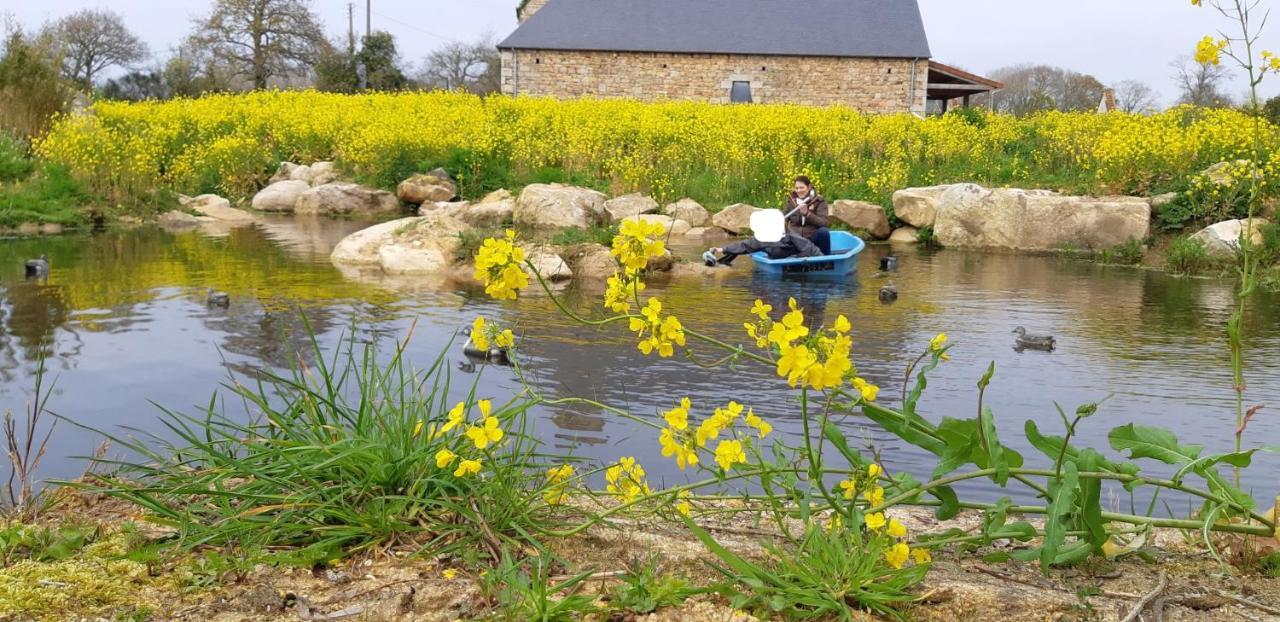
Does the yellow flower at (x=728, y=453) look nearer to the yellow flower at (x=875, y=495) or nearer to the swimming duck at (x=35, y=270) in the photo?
the yellow flower at (x=875, y=495)

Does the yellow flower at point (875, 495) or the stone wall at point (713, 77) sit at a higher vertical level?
the stone wall at point (713, 77)

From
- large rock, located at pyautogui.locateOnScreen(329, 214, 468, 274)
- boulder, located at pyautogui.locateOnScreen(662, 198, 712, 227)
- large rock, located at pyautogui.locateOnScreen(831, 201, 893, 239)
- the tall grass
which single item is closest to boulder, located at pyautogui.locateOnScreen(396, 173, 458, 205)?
boulder, located at pyautogui.locateOnScreen(662, 198, 712, 227)

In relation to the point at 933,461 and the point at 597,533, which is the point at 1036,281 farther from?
the point at 597,533

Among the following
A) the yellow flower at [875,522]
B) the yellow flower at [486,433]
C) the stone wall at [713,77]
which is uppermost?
the stone wall at [713,77]

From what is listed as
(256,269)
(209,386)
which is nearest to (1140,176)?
(256,269)

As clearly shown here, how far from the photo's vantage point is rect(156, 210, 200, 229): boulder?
1649 centimetres

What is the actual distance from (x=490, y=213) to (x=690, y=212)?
3.19m

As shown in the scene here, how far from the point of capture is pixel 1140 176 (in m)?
16.3

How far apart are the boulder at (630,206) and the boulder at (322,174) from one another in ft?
20.5

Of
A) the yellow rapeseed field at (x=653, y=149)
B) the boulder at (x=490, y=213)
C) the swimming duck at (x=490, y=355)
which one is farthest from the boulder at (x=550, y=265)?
the yellow rapeseed field at (x=653, y=149)

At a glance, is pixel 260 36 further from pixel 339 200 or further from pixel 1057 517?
pixel 1057 517

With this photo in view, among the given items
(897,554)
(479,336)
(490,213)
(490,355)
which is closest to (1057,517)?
(897,554)

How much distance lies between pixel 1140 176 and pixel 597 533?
606 inches

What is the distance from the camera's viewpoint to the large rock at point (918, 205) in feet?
54.4
